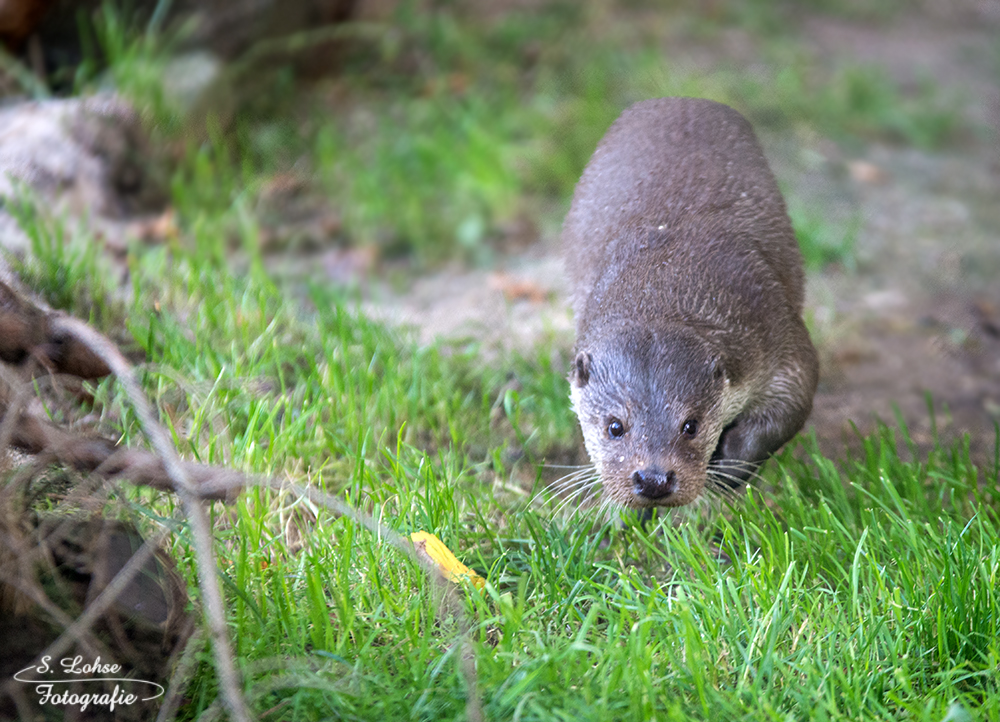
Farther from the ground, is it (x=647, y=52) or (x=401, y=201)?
(x=647, y=52)

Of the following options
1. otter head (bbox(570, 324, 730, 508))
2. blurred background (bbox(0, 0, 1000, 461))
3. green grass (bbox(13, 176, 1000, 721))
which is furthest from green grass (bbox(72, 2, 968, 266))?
otter head (bbox(570, 324, 730, 508))

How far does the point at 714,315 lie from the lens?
317 centimetres

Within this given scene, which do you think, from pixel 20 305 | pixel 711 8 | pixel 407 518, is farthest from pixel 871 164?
pixel 20 305

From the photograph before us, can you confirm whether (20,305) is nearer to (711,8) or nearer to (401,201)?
(401,201)

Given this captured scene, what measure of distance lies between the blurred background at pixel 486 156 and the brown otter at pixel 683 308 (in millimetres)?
570

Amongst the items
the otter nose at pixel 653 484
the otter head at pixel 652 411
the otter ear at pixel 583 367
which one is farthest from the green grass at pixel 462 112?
the otter nose at pixel 653 484

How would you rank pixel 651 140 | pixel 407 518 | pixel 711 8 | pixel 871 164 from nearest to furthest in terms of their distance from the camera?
pixel 407 518, pixel 651 140, pixel 871 164, pixel 711 8

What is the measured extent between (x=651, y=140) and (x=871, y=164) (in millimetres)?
3391

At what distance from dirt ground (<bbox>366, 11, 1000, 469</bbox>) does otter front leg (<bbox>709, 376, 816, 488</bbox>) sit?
526 millimetres

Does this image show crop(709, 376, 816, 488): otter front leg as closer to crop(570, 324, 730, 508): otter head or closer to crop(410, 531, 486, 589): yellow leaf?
crop(570, 324, 730, 508): otter head

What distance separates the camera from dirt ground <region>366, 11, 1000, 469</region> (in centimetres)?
417

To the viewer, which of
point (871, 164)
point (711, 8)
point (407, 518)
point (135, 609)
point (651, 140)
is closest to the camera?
point (135, 609)

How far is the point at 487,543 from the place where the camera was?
114 inches
